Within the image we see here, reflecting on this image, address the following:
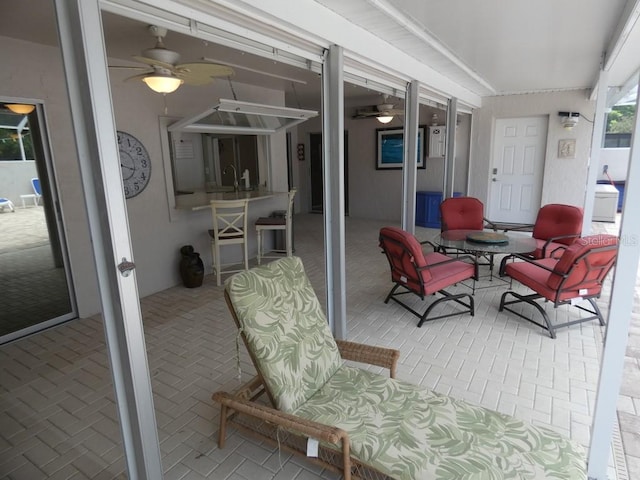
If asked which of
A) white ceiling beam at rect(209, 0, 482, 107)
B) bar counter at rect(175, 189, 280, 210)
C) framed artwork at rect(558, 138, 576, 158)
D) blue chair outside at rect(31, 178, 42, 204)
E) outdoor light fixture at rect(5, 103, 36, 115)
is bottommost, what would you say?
bar counter at rect(175, 189, 280, 210)

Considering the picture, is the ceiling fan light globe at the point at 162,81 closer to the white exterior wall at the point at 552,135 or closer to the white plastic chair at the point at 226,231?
the white plastic chair at the point at 226,231

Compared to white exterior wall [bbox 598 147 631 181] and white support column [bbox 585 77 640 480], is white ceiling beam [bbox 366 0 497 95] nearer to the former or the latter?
white support column [bbox 585 77 640 480]

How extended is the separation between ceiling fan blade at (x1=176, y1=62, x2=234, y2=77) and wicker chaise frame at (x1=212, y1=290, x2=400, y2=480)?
6.61ft

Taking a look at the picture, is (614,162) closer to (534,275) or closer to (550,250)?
(550,250)

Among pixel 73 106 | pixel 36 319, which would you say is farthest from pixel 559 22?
pixel 36 319

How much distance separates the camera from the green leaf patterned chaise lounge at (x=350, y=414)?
1683 mm

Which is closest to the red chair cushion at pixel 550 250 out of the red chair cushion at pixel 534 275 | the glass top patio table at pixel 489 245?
the glass top patio table at pixel 489 245

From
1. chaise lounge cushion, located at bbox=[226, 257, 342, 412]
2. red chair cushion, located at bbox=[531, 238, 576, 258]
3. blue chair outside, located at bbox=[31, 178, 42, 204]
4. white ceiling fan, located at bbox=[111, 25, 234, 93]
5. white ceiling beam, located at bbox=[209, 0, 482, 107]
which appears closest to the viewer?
chaise lounge cushion, located at bbox=[226, 257, 342, 412]

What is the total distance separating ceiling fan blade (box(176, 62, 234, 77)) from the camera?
3115 millimetres

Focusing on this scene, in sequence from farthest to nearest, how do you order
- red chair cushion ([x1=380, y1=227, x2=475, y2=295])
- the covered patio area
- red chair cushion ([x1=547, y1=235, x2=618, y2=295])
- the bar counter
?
the bar counter
red chair cushion ([x1=380, y1=227, x2=475, y2=295])
red chair cushion ([x1=547, y1=235, x2=618, y2=295])
the covered patio area

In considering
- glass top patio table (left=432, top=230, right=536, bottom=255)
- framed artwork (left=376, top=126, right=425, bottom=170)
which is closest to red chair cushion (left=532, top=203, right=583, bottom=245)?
glass top patio table (left=432, top=230, right=536, bottom=255)

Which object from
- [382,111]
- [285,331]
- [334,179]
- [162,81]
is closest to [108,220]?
[285,331]

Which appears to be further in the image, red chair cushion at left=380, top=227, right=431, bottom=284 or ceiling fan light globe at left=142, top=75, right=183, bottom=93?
red chair cushion at left=380, top=227, right=431, bottom=284

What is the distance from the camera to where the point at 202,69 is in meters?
3.21
